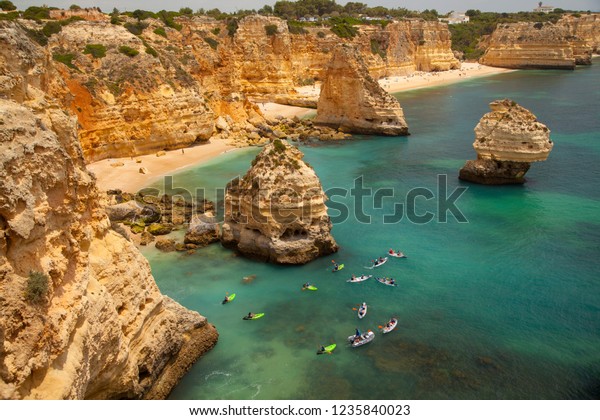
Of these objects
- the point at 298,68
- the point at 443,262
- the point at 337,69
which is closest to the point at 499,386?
the point at 443,262

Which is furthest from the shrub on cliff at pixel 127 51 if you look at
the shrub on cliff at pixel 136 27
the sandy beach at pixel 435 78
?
the sandy beach at pixel 435 78

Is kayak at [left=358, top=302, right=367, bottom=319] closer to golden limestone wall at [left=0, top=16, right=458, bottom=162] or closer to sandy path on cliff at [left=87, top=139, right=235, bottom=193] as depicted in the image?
golden limestone wall at [left=0, top=16, right=458, bottom=162]

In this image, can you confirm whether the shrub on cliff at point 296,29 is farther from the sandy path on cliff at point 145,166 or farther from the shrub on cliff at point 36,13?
the sandy path on cliff at point 145,166

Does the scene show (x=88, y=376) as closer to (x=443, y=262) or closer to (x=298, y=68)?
(x=443, y=262)

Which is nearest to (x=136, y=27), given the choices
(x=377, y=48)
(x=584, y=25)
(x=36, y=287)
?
(x=36, y=287)

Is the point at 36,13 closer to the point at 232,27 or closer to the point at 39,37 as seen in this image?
the point at 39,37

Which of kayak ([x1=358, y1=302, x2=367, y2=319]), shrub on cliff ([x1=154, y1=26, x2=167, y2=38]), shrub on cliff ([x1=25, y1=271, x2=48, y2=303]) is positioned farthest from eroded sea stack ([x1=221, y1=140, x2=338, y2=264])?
shrub on cliff ([x1=154, y1=26, x2=167, y2=38])
